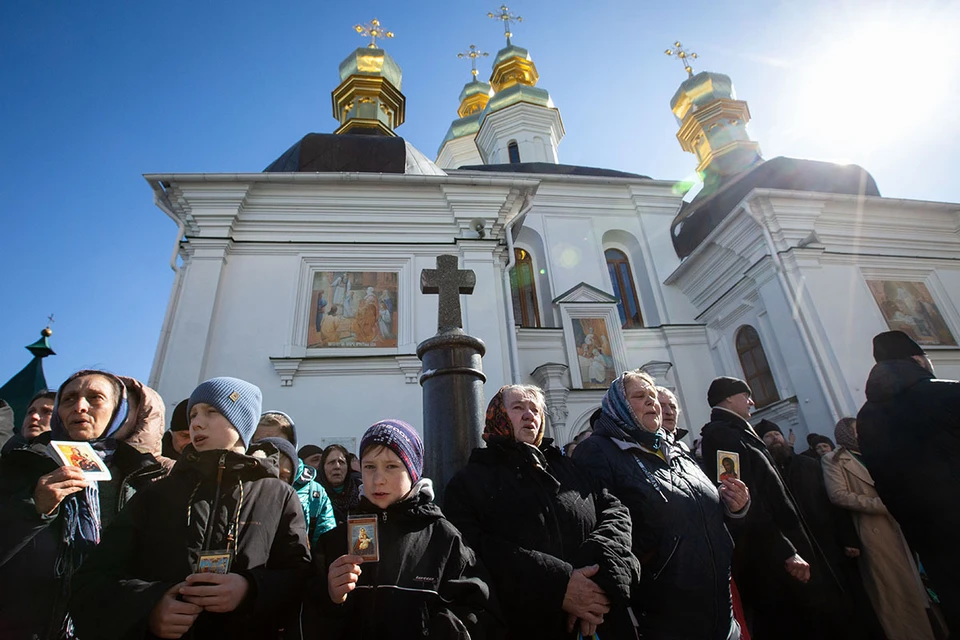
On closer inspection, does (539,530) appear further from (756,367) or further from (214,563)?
(756,367)

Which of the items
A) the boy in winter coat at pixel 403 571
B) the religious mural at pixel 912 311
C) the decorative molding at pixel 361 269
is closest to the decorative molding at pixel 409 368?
the decorative molding at pixel 361 269

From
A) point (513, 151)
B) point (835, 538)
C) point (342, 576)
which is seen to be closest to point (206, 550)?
point (342, 576)

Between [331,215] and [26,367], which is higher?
[331,215]

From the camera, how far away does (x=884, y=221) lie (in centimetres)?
1141

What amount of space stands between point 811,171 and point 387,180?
447 inches

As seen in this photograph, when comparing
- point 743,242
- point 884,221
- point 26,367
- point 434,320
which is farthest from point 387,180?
point 26,367

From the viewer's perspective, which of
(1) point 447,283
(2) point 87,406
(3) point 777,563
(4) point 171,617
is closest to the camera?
(4) point 171,617

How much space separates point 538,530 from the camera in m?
1.92

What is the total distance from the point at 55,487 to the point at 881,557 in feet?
14.5

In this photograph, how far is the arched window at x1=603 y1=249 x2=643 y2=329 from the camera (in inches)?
531

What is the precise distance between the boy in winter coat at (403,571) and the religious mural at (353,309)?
22.0ft

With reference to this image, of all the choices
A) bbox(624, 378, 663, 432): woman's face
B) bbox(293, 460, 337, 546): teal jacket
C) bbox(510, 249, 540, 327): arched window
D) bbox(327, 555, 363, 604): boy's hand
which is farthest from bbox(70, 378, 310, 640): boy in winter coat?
bbox(510, 249, 540, 327): arched window

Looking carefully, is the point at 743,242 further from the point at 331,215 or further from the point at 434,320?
the point at 331,215

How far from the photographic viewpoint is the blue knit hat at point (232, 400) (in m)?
1.78
